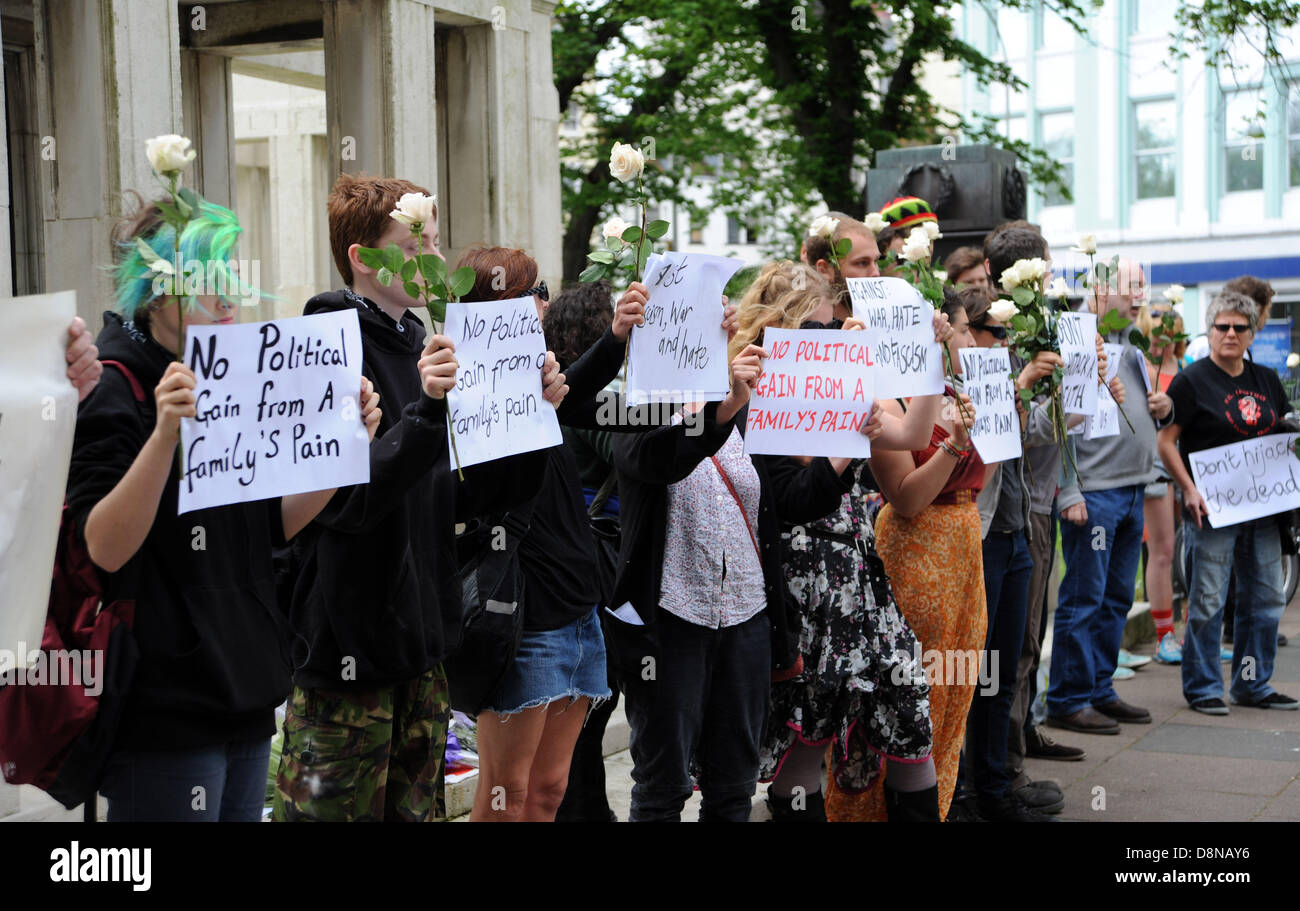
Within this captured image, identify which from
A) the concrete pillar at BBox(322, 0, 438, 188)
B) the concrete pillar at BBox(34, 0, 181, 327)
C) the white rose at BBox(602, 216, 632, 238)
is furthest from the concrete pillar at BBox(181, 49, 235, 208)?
the white rose at BBox(602, 216, 632, 238)

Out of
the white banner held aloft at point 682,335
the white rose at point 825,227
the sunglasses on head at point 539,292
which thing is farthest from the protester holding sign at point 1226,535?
the sunglasses on head at point 539,292

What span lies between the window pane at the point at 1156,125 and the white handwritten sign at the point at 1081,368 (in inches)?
1115

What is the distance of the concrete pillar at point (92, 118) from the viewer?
18.9ft

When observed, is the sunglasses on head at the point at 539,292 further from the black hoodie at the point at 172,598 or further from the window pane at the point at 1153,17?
the window pane at the point at 1153,17

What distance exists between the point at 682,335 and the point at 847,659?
129 centimetres

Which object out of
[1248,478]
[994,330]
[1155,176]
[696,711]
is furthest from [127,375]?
[1155,176]

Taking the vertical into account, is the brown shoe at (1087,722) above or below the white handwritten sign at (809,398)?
below

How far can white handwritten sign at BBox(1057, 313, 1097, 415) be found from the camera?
552cm

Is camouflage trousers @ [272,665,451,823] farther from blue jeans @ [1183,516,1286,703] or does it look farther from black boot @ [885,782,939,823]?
blue jeans @ [1183,516,1286,703]

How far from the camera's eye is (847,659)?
4.46 m

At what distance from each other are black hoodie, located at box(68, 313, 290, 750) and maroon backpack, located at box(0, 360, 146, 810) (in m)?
0.04

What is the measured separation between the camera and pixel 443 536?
3.46 metres

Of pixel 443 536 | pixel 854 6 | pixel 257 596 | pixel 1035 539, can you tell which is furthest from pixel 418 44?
pixel 854 6
